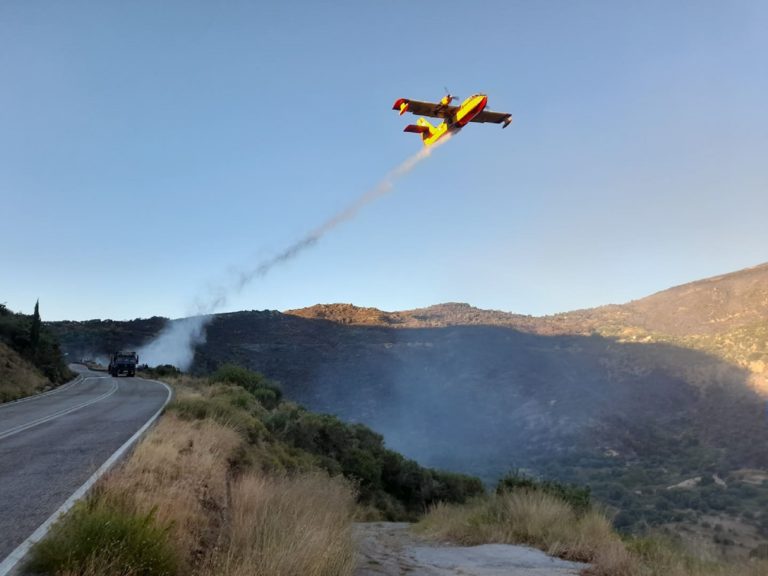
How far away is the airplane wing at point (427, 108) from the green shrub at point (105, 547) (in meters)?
25.2

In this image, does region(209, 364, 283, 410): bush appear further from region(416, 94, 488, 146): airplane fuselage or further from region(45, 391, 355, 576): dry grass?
region(45, 391, 355, 576): dry grass

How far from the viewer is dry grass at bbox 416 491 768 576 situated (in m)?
9.44

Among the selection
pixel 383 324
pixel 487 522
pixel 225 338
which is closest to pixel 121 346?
pixel 225 338

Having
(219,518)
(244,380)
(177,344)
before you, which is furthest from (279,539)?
(177,344)

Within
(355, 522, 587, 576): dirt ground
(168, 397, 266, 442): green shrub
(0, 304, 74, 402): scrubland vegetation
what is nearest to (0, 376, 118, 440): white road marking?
(168, 397, 266, 442): green shrub

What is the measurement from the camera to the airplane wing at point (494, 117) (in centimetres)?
2947

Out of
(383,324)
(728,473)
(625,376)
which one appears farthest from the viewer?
(383,324)

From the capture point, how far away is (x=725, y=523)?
2912 cm

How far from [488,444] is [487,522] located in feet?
154

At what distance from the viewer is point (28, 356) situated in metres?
46.4

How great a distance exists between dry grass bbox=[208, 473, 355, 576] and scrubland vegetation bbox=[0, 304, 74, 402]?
3220cm

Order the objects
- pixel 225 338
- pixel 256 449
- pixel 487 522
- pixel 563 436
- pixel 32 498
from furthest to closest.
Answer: pixel 225 338, pixel 563 436, pixel 256 449, pixel 487 522, pixel 32 498

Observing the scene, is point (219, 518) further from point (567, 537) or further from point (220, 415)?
point (220, 415)

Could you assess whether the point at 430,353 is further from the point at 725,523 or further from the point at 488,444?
the point at 725,523
